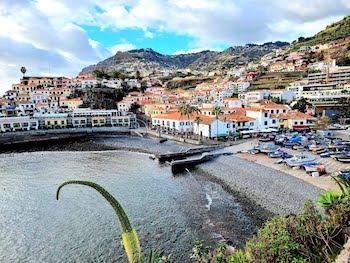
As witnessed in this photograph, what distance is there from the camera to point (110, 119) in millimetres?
83000

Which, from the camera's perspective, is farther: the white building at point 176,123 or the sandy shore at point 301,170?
the white building at point 176,123

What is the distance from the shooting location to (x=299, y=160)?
3575cm

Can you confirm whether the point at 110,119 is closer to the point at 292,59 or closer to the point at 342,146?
the point at 342,146

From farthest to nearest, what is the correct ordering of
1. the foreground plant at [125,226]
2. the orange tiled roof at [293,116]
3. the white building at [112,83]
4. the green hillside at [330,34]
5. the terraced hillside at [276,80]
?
the green hillside at [330,34] < the white building at [112,83] < the terraced hillside at [276,80] < the orange tiled roof at [293,116] < the foreground plant at [125,226]

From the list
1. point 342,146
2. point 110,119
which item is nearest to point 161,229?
point 342,146

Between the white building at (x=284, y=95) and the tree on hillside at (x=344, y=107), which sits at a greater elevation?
the white building at (x=284, y=95)

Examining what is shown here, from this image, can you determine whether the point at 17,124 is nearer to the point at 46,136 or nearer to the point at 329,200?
the point at 46,136

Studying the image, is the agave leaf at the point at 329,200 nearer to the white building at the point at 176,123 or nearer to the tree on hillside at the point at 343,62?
the white building at the point at 176,123

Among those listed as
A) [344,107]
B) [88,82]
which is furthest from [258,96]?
[88,82]

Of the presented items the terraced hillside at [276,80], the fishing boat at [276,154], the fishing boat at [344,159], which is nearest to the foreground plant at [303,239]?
the fishing boat at [344,159]

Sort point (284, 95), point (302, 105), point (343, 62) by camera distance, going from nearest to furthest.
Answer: point (302, 105) < point (284, 95) < point (343, 62)

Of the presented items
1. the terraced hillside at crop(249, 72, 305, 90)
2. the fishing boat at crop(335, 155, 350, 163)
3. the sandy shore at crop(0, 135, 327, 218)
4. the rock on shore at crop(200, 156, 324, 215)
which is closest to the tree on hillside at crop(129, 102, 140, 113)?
the terraced hillside at crop(249, 72, 305, 90)

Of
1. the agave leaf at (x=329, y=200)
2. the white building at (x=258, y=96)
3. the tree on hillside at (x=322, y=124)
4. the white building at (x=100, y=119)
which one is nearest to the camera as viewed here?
the agave leaf at (x=329, y=200)

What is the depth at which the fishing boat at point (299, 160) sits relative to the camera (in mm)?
35031
